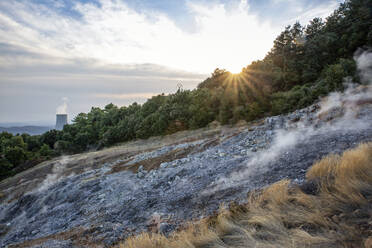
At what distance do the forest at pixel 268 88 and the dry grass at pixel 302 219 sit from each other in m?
15.3

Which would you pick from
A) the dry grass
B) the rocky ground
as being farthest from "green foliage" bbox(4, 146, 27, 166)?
the dry grass

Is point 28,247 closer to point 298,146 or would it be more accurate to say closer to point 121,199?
point 121,199

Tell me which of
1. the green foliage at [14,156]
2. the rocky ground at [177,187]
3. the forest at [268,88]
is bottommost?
the green foliage at [14,156]

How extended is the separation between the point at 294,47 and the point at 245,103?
14181 millimetres

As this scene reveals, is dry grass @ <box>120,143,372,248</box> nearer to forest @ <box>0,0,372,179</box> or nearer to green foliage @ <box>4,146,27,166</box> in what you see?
forest @ <box>0,0,372,179</box>

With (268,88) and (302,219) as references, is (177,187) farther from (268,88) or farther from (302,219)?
(268,88)

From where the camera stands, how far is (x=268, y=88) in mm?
21594

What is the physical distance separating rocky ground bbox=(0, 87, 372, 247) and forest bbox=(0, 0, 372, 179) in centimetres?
797

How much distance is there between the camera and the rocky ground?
4.88 m

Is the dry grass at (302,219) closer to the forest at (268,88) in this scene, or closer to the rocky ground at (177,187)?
the rocky ground at (177,187)

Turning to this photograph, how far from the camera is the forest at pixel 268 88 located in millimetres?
18641

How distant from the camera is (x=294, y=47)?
28.4 metres

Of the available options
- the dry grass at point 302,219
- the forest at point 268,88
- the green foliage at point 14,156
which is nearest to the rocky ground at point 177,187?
the dry grass at point 302,219

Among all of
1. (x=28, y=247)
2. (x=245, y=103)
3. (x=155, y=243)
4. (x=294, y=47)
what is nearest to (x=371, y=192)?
(x=155, y=243)
